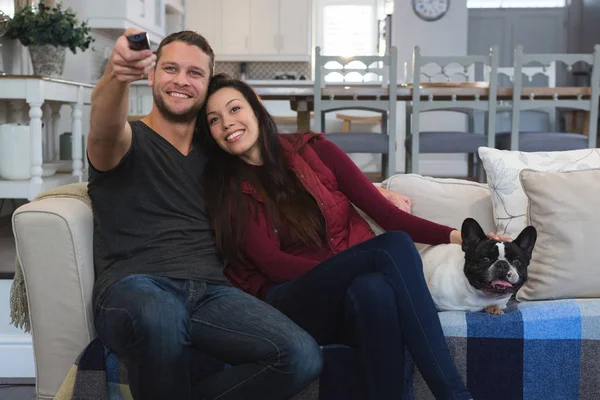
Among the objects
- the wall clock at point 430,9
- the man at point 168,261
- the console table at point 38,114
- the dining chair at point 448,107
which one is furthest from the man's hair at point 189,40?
the wall clock at point 430,9

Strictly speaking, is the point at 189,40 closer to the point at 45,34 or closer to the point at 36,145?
the point at 36,145

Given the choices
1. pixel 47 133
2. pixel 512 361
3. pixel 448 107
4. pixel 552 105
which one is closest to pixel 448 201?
pixel 512 361

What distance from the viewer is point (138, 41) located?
1354 millimetres

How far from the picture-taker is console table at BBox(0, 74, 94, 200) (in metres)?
3.54

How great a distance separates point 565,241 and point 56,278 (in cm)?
130

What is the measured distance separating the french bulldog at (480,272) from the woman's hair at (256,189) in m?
0.33

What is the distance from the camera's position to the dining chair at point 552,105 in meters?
4.32

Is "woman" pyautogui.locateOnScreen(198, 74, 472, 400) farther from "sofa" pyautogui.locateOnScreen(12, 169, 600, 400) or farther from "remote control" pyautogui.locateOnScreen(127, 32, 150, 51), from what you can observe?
"remote control" pyautogui.locateOnScreen(127, 32, 150, 51)

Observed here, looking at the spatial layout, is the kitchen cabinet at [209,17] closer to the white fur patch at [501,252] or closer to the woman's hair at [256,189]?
the woman's hair at [256,189]

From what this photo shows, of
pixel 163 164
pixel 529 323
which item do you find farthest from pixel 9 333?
pixel 529 323

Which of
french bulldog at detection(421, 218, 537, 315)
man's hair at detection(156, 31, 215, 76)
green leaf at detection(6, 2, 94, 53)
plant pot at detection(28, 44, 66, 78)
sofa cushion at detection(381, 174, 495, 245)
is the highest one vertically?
green leaf at detection(6, 2, 94, 53)

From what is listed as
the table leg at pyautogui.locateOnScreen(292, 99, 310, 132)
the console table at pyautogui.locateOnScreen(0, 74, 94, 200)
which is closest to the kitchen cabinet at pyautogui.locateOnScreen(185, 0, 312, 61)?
the table leg at pyautogui.locateOnScreen(292, 99, 310, 132)

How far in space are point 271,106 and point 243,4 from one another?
1.94 meters

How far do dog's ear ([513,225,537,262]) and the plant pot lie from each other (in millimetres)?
3016
